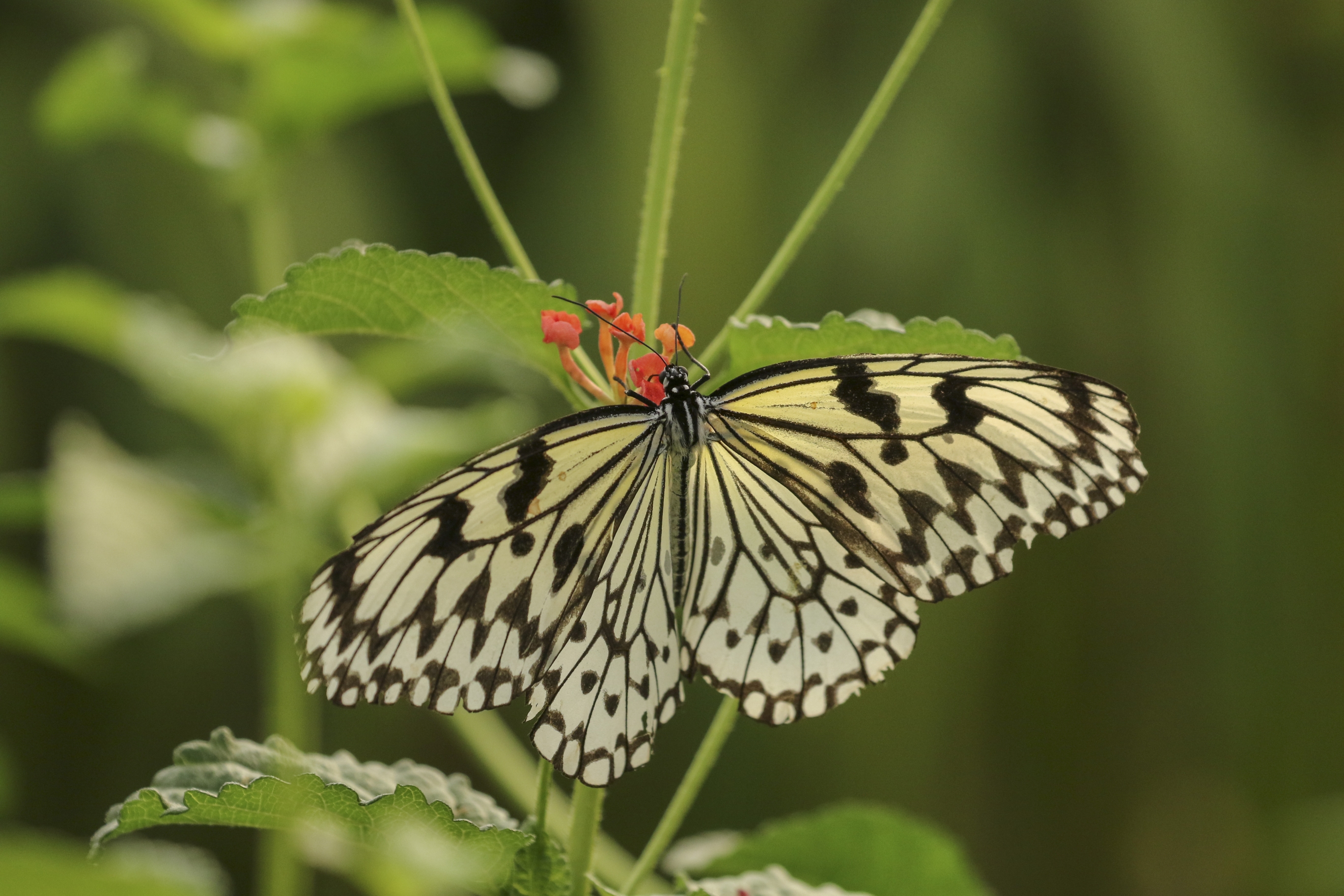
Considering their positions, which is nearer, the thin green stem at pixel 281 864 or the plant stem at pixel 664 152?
the plant stem at pixel 664 152

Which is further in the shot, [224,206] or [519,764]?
[224,206]

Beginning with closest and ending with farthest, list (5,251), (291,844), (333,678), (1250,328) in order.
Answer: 1. (333,678)
2. (291,844)
3. (5,251)
4. (1250,328)

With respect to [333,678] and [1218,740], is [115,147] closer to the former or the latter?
[333,678]

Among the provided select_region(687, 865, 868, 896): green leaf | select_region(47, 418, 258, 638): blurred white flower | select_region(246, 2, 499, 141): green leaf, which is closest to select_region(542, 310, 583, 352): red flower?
select_region(687, 865, 868, 896): green leaf

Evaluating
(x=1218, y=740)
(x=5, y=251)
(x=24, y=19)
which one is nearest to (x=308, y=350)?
(x=5, y=251)

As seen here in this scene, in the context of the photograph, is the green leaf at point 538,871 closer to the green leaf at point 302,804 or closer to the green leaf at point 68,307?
the green leaf at point 302,804

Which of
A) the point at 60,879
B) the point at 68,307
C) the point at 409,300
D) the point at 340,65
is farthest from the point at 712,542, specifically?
the point at 68,307

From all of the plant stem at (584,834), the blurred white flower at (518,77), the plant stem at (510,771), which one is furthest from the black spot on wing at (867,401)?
the blurred white flower at (518,77)

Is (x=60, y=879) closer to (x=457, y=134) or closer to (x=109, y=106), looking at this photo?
(x=457, y=134)
